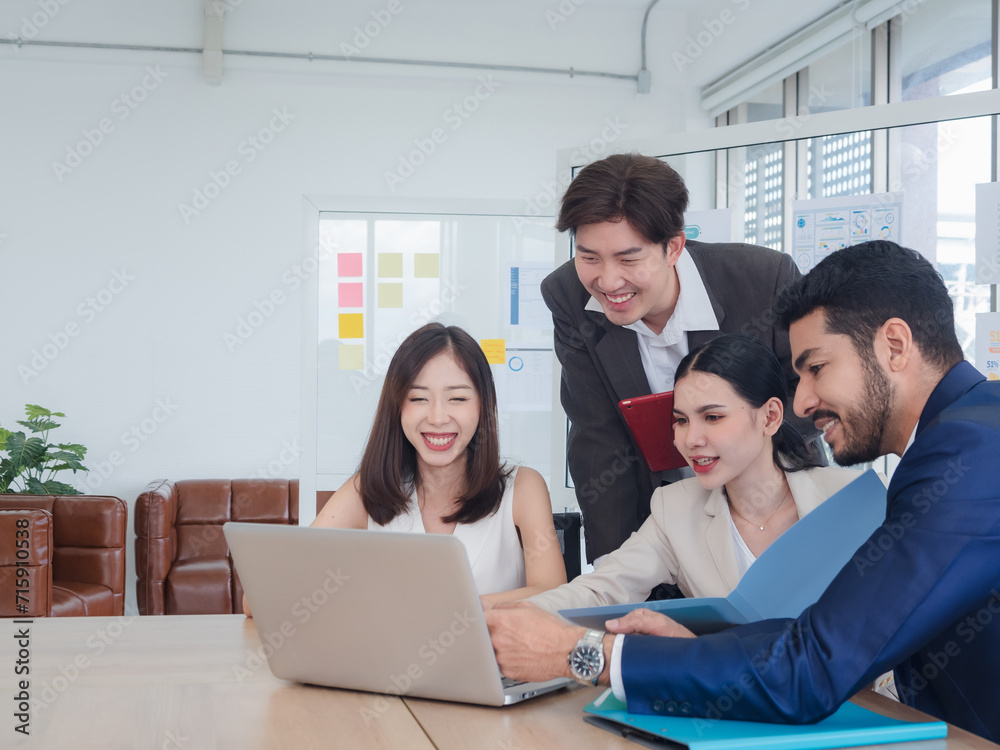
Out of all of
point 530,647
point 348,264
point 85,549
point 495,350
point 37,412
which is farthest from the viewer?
point 37,412

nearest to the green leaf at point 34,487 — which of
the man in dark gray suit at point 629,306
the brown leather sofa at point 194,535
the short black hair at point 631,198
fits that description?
the brown leather sofa at point 194,535

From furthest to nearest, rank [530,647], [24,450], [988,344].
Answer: [24,450]
[988,344]
[530,647]

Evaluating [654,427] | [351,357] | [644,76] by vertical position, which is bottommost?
[654,427]

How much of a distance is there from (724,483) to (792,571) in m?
0.53

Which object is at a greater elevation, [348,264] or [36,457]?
[348,264]

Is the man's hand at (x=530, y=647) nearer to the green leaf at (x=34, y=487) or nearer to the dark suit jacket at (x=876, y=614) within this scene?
the dark suit jacket at (x=876, y=614)

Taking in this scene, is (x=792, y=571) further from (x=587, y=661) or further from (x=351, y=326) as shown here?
(x=351, y=326)

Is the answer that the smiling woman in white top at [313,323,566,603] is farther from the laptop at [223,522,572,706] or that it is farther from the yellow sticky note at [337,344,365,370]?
the yellow sticky note at [337,344,365,370]

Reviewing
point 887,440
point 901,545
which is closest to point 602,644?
point 901,545

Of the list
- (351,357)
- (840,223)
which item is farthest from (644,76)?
(840,223)

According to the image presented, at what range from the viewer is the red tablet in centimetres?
175

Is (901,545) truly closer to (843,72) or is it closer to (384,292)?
(384,292)

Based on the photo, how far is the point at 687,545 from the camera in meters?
1.65

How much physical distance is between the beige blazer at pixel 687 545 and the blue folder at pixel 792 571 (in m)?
0.43
